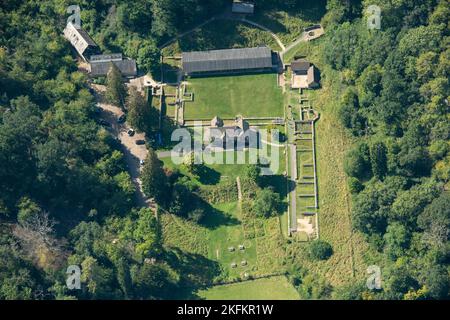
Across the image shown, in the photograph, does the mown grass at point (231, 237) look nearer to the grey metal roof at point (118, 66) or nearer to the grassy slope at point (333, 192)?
the grassy slope at point (333, 192)

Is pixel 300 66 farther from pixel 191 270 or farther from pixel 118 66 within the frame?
pixel 191 270

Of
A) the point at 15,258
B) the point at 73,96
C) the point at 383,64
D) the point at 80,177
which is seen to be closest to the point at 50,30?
the point at 73,96

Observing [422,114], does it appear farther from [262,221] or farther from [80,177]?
[80,177]

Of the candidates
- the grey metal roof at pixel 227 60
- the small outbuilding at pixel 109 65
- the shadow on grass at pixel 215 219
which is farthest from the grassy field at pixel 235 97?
the shadow on grass at pixel 215 219

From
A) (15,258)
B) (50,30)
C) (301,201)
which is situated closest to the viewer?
(15,258)

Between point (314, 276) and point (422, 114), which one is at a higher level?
point (422, 114)

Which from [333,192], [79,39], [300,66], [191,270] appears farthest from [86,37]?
[333,192]

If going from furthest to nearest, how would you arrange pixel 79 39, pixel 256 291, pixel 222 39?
pixel 222 39 < pixel 79 39 < pixel 256 291
